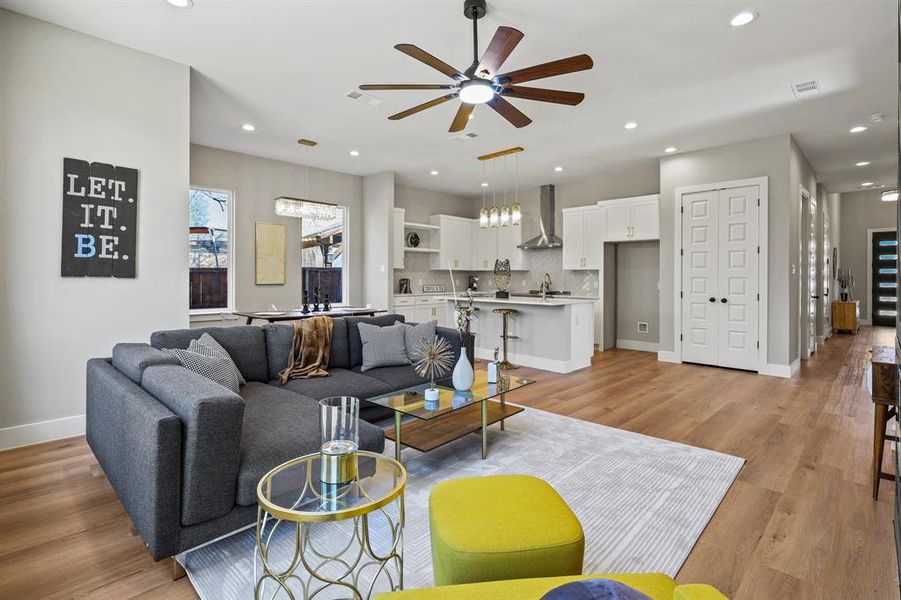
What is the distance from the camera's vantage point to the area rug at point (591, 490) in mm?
1897

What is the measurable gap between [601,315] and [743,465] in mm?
4722

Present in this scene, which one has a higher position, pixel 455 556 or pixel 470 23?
pixel 470 23

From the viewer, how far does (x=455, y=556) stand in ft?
4.32

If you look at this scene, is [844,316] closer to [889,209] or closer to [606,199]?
[889,209]

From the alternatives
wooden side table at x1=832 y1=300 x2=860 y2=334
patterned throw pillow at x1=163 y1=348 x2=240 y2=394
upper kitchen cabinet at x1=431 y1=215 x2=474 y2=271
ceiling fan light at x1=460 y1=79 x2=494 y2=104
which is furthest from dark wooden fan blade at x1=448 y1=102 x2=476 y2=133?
wooden side table at x1=832 y1=300 x2=860 y2=334

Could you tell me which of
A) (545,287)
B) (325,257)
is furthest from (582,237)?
(325,257)

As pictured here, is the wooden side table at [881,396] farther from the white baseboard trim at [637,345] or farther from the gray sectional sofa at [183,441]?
the white baseboard trim at [637,345]

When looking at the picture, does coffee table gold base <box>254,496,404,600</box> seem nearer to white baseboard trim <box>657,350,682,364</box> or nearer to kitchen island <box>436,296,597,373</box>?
kitchen island <box>436,296,597,373</box>

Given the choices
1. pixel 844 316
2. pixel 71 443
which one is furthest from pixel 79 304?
pixel 844 316

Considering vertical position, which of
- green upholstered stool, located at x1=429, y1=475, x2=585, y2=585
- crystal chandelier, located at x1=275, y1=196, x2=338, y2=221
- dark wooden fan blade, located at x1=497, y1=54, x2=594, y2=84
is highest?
dark wooden fan blade, located at x1=497, y1=54, x2=594, y2=84

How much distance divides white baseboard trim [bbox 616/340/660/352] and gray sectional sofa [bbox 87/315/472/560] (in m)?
6.21

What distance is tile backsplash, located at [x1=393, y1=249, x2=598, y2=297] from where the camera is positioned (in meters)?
8.05

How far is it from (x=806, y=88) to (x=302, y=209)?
17.9 feet

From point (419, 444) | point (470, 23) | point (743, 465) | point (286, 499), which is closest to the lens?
point (286, 499)
